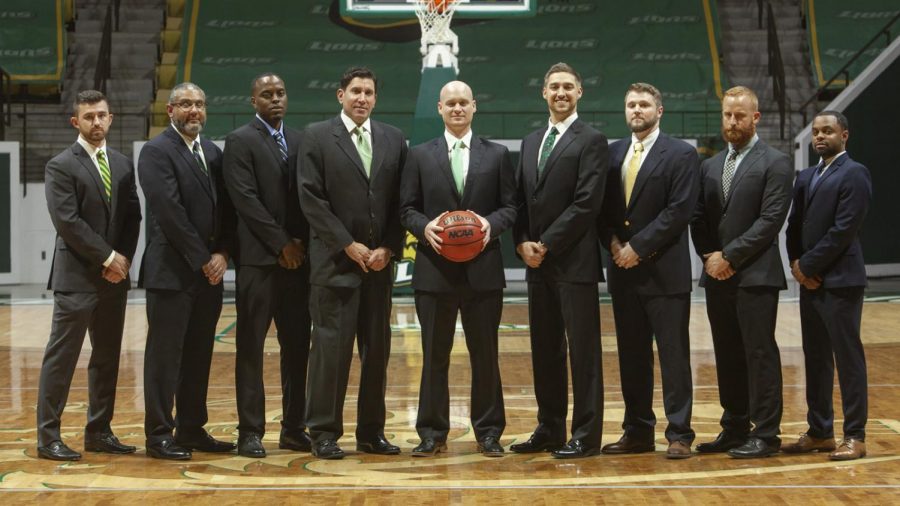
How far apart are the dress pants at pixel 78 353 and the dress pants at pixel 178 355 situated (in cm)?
23

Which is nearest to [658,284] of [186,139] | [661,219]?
[661,219]

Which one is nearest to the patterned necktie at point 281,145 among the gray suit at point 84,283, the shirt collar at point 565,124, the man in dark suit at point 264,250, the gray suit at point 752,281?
the man in dark suit at point 264,250

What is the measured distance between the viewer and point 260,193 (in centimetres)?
566

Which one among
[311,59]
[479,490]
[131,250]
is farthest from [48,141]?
[479,490]

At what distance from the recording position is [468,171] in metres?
5.60

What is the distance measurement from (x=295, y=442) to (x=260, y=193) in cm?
124

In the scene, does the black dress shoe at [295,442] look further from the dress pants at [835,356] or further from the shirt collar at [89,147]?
the dress pants at [835,356]

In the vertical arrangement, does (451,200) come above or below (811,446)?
above

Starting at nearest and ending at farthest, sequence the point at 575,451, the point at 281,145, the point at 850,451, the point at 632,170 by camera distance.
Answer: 1. the point at 850,451
2. the point at 575,451
3. the point at 632,170
4. the point at 281,145

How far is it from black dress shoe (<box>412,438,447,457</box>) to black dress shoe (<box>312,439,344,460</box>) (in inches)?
14.0

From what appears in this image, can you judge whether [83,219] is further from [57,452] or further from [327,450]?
[327,450]

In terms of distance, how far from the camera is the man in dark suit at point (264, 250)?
557cm

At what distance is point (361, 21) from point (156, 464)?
16.6m

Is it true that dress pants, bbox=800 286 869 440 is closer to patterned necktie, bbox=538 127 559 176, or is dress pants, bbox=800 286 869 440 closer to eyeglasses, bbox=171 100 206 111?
patterned necktie, bbox=538 127 559 176
